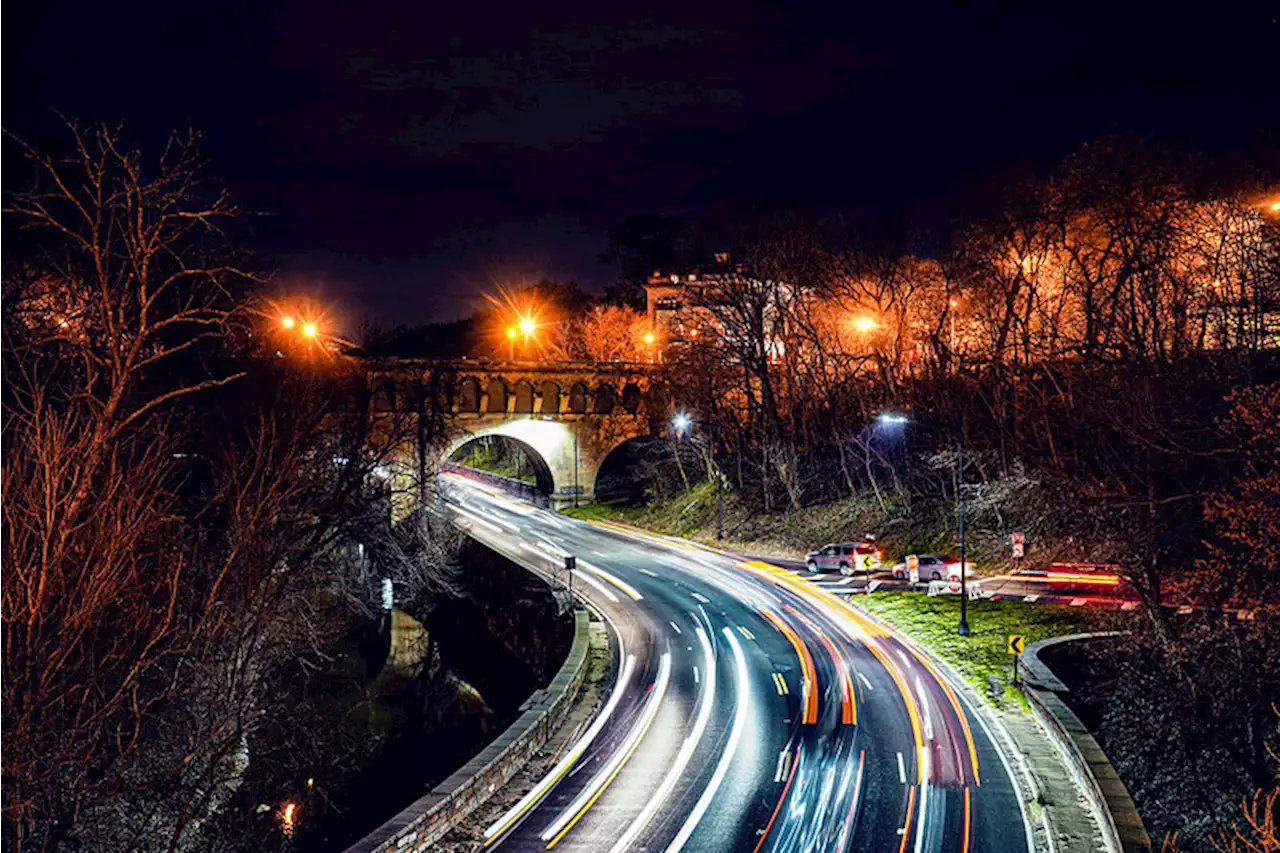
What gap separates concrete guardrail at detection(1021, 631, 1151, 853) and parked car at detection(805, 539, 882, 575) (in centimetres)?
1495

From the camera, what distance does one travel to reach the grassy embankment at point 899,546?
29297 millimetres

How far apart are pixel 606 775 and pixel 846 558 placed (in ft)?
79.9

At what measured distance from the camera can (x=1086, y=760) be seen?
62.0ft

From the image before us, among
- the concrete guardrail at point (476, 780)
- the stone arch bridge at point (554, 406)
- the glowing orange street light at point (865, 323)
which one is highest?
the glowing orange street light at point (865, 323)

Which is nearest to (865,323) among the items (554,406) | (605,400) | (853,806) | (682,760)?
(605,400)

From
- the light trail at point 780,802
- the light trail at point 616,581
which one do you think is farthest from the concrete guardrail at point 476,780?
the light trail at point 616,581

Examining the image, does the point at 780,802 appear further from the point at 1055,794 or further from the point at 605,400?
the point at 605,400

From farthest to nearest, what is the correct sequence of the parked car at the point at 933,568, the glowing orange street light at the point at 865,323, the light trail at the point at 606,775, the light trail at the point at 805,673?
the glowing orange street light at the point at 865,323, the parked car at the point at 933,568, the light trail at the point at 805,673, the light trail at the point at 606,775

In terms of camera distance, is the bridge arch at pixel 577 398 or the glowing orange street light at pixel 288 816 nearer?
the glowing orange street light at pixel 288 816

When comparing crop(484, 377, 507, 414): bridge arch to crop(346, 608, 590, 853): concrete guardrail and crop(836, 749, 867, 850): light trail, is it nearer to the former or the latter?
crop(346, 608, 590, 853): concrete guardrail

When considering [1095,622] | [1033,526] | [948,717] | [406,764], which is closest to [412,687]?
[406,764]

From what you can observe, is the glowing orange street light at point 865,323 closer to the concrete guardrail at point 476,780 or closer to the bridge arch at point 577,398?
the bridge arch at point 577,398

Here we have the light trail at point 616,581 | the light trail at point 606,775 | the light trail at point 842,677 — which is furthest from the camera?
the light trail at point 616,581

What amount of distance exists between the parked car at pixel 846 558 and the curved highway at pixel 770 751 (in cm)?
583
